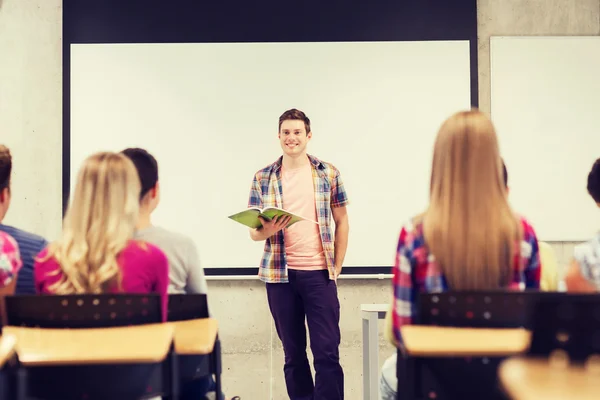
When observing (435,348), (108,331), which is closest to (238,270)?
(108,331)

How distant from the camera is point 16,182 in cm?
430

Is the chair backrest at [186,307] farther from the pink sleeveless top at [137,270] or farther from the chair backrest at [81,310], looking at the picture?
the chair backrest at [81,310]

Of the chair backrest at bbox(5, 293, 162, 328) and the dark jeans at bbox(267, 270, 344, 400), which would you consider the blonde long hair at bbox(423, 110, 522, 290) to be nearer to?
the chair backrest at bbox(5, 293, 162, 328)

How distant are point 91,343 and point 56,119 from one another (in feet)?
10.6

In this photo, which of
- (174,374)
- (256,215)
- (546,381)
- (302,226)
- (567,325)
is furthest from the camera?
(302,226)

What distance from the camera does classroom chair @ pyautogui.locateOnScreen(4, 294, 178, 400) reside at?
144 cm

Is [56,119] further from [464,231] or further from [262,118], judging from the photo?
[464,231]

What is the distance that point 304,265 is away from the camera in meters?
3.41

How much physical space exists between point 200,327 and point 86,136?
2.78 meters

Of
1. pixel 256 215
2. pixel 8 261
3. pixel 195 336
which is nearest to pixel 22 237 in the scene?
pixel 8 261

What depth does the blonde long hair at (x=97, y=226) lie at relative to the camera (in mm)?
1759

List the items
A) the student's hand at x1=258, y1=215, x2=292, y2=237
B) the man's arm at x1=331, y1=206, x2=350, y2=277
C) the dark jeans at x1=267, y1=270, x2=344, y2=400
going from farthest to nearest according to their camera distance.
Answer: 1. the man's arm at x1=331, y1=206, x2=350, y2=277
2. the dark jeans at x1=267, y1=270, x2=344, y2=400
3. the student's hand at x1=258, y1=215, x2=292, y2=237

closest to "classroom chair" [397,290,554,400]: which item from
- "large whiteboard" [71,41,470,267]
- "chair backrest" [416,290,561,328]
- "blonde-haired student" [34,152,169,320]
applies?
"chair backrest" [416,290,561,328]

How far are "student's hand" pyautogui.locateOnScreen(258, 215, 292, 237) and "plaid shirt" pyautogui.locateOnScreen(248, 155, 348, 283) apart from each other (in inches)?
9.2
